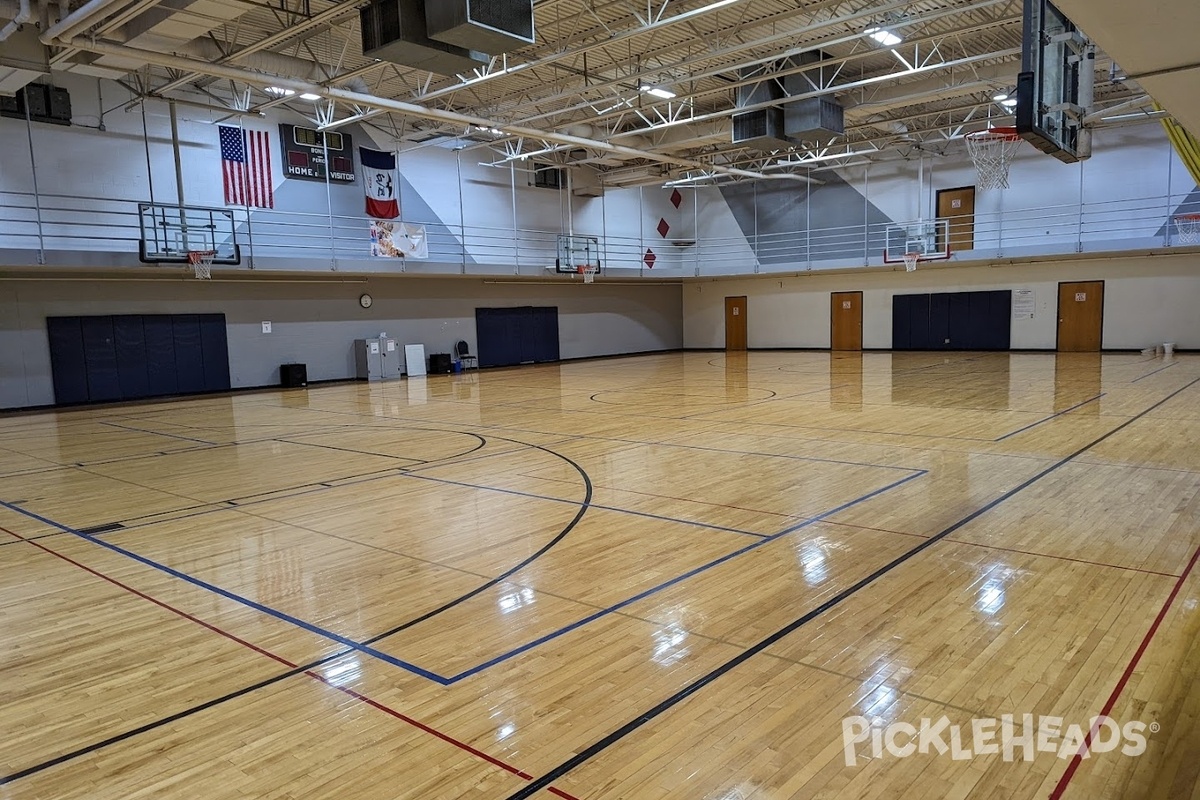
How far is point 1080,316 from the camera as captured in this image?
22188mm

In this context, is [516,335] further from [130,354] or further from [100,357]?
[100,357]

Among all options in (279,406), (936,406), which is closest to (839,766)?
(936,406)

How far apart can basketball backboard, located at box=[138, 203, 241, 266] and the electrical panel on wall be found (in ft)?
7.27

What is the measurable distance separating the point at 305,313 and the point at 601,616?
17.4 metres

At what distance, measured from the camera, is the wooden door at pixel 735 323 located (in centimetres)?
2891

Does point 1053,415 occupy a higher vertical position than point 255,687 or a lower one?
higher

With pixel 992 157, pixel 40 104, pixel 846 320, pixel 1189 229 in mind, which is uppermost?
pixel 40 104

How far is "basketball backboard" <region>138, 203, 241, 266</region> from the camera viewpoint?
51.4 ft

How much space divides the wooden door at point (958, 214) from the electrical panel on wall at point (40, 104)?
22.0m

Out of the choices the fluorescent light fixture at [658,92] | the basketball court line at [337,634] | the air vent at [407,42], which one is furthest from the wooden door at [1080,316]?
the basketball court line at [337,634]

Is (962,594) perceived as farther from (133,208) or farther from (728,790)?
(133,208)

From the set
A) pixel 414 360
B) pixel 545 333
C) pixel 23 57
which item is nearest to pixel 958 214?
pixel 545 333

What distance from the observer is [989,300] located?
23609mm

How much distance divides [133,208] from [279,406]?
18.4ft
